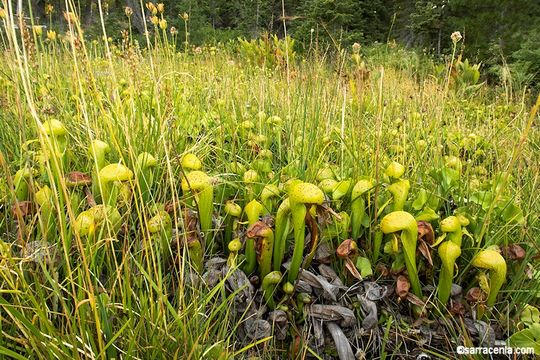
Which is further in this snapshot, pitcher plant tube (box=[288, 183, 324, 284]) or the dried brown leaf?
the dried brown leaf

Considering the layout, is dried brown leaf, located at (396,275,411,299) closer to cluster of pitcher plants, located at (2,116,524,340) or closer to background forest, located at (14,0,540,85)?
cluster of pitcher plants, located at (2,116,524,340)

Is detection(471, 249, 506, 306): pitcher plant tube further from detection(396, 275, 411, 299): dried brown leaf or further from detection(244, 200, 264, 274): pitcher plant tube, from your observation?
detection(244, 200, 264, 274): pitcher plant tube

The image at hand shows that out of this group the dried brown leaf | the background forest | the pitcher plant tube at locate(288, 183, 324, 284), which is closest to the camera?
the pitcher plant tube at locate(288, 183, 324, 284)

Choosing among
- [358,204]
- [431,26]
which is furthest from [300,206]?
[431,26]

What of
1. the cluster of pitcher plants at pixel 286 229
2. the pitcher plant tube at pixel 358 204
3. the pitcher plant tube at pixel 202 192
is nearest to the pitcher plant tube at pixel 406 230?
the cluster of pitcher plants at pixel 286 229

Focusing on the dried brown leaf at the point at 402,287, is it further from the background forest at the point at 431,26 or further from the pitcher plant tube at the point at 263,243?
the background forest at the point at 431,26

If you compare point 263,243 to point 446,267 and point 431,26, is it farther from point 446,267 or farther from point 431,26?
point 431,26

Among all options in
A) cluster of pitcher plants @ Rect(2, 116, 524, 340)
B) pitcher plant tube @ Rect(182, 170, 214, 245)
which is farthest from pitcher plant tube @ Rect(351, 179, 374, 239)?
pitcher plant tube @ Rect(182, 170, 214, 245)

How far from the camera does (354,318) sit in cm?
103

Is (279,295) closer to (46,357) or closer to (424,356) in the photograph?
(424,356)

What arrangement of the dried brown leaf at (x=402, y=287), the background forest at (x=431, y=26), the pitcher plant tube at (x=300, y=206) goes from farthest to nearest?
the background forest at (x=431, y=26), the dried brown leaf at (x=402, y=287), the pitcher plant tube at (x=300, y=206)

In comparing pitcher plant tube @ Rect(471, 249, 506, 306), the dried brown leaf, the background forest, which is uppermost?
the background forest

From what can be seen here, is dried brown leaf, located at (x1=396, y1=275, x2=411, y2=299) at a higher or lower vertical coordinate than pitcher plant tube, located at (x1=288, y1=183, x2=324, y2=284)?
lower

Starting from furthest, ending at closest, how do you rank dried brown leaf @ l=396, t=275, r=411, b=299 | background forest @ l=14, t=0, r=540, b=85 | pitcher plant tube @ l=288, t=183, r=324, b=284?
background forest @ l=14, t=0, r=540, b=85
dried brown leaf @ l=396, t=275, r=411, b=299
pitcher plant tube @ l=288, t=183, r=324, b=284
